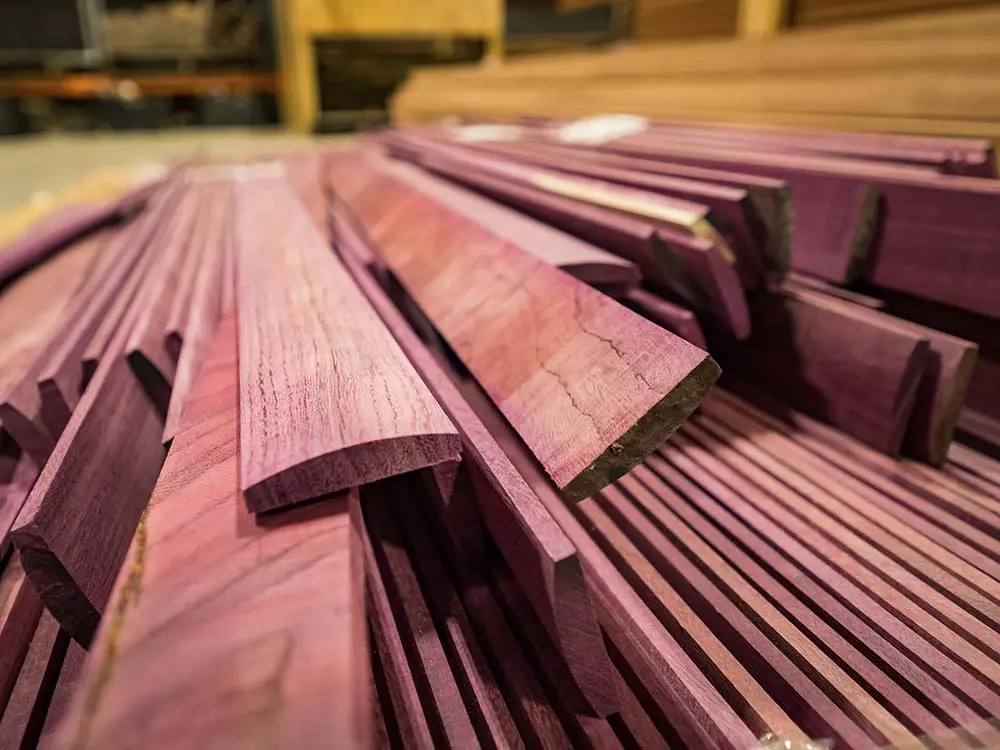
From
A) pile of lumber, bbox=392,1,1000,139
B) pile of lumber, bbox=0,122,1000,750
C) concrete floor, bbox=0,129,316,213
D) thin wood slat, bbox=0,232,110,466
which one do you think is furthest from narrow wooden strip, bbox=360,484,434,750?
concrete floor, bbox=0,129,316,213

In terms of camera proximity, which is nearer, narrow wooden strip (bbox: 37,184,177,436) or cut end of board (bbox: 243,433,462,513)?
cut end of board (bbox: 243,433,462,513)

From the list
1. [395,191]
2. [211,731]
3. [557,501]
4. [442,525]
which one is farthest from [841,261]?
[211,731]

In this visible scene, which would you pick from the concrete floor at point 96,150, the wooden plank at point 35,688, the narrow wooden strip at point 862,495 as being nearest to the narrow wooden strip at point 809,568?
the narrow wooden strip at point 862,495

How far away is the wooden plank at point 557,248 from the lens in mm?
912

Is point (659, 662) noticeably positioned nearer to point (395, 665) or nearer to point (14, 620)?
point (395, 665)

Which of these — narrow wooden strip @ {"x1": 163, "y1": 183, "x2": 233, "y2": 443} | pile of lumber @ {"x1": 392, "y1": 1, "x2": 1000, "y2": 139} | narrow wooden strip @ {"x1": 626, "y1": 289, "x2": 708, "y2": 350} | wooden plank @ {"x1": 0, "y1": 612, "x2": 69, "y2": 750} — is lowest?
wooden plank @ {"x1": 0, "y1": 612, "x2": 69, "y2": 750}

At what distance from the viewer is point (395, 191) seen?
5.61ft

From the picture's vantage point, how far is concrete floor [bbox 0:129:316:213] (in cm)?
361

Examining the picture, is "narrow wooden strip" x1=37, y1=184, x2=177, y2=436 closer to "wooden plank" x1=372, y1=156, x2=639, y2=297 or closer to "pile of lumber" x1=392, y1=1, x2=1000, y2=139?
"wooden plank" x1=372, y1=156, x2=639, y2=297

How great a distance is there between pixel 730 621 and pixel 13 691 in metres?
0.67

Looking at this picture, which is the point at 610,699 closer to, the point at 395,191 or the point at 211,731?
the point at 211,731

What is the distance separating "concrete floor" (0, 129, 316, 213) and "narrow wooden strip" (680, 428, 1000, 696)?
121 inches

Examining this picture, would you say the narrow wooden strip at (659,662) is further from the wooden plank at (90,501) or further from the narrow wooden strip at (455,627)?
the wooden plank at (90,501)

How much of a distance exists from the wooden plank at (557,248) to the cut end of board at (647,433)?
309mm
